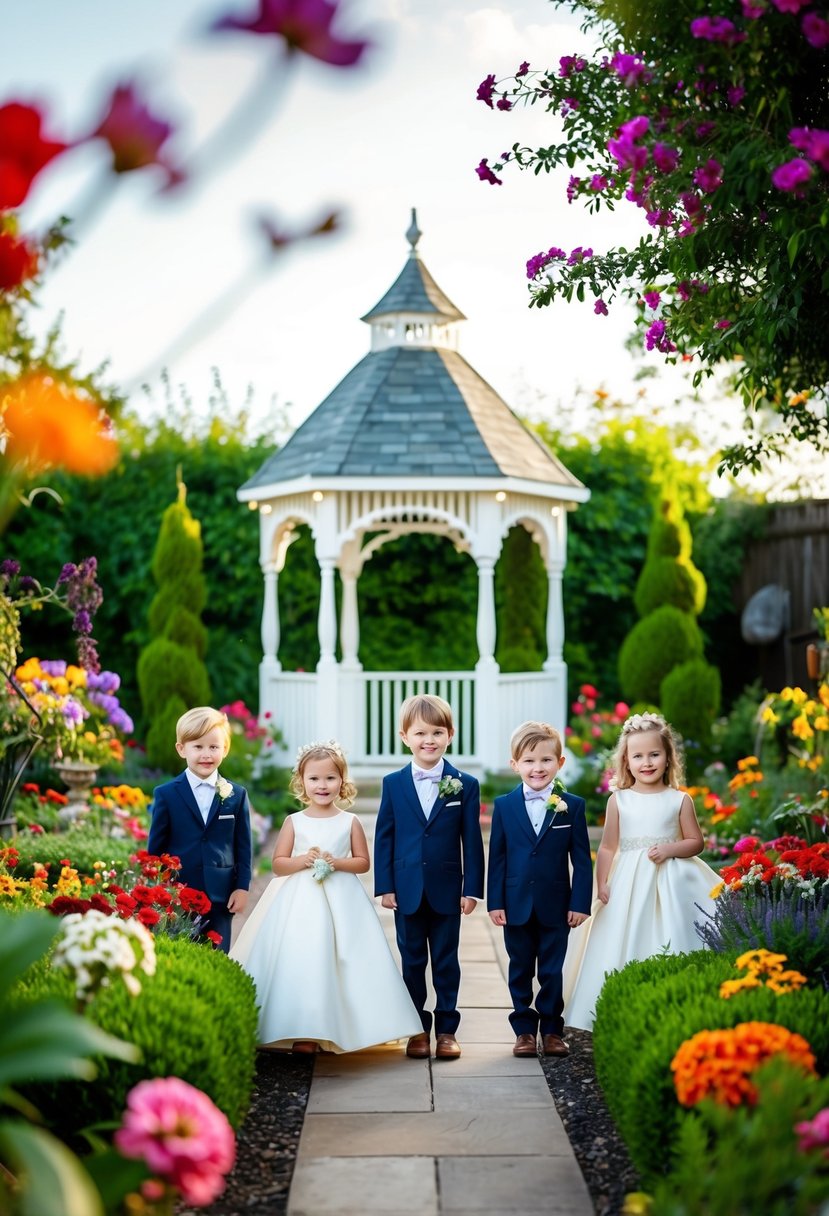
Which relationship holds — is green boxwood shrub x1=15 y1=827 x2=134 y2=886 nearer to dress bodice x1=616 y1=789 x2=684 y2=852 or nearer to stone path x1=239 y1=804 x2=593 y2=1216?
stone path x1=239 y1=804 x2=593 y2=1216

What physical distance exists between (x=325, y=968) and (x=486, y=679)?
266 inches

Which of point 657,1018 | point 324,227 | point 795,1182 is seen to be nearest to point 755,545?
point 657,1018

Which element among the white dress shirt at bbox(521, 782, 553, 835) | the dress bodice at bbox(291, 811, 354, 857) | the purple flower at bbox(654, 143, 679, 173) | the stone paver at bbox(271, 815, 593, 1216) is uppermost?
the purple flower at bbox(654, 143, 679, 173)

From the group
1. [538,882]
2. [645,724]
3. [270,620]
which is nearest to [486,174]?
[645,724]

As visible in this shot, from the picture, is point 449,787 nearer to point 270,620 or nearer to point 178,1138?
point 178,1138

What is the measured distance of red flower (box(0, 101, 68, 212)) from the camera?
1.37 metres

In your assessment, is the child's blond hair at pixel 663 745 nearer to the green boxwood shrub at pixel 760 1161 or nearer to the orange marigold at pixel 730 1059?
the orange marigold at pixel 730 1059

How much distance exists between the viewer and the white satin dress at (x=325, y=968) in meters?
4.53

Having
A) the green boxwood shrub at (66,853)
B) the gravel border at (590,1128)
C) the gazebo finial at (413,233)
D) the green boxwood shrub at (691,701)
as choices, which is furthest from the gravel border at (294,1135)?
the gazebo finial at (413,233)

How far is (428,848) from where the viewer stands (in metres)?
4.80

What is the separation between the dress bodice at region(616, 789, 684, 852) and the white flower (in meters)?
2.23

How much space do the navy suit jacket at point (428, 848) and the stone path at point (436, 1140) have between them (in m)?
0.58

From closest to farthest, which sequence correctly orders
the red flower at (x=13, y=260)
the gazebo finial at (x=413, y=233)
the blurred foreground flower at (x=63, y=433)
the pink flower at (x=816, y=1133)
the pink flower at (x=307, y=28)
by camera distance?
the pink flower at (x=307, y=28), the blurred foreground flower at (x=63, y=433), the red flower at (x=13, y=260), the pink flower at (x=816, y=1133), the gazebo finial at (x=413, y=233)

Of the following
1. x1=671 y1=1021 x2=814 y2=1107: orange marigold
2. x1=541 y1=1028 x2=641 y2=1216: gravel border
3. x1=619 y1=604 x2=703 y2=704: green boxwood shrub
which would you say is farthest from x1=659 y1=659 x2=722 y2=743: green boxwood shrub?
x1=671 y1=1021 x2=814 y2=1107: orange marigold
